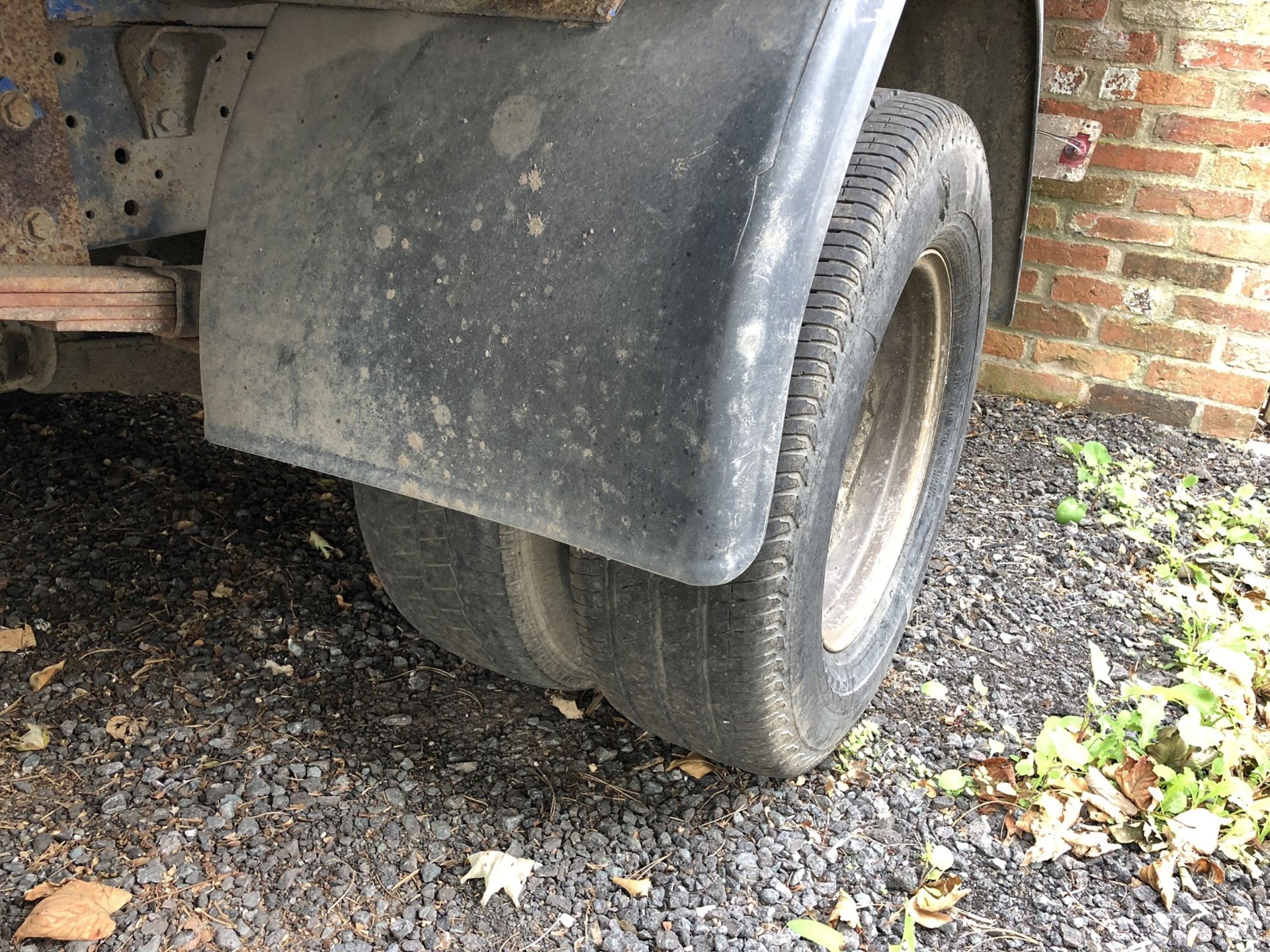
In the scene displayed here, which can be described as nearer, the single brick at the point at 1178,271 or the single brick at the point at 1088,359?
the single brick at the point at 1178,271

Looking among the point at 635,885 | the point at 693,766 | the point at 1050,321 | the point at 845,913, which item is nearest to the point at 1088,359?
the point at 1050,321

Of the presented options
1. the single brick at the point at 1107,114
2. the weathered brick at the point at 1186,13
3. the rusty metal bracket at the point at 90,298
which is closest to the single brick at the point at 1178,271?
the single brick at the point at 1107,114

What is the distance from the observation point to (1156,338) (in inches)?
132

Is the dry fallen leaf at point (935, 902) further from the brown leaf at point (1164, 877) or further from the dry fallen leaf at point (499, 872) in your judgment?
the dry fallen leaf at point (499, 872)

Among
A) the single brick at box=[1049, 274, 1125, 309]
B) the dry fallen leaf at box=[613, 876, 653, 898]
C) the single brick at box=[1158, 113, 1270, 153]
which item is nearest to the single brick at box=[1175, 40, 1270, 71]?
the single brick at box=[1158, 113, 1270, 153]

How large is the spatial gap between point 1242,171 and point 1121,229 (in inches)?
13.7

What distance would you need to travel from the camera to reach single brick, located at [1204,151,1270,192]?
303cm

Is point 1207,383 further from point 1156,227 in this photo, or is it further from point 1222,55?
point 1222,55

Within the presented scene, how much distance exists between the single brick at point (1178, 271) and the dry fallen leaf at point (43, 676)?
3.08 meters

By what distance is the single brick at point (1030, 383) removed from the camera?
3.52m

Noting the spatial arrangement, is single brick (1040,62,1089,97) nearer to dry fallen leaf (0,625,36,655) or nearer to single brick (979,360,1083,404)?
single brick (979,360,1083,404)

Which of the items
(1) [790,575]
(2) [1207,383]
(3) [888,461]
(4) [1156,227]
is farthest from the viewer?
(2) [1207,383]

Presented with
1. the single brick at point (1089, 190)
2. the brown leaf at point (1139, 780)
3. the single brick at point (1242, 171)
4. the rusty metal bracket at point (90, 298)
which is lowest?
the brown leaf at point (1139, 780)

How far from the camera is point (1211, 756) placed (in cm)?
187
